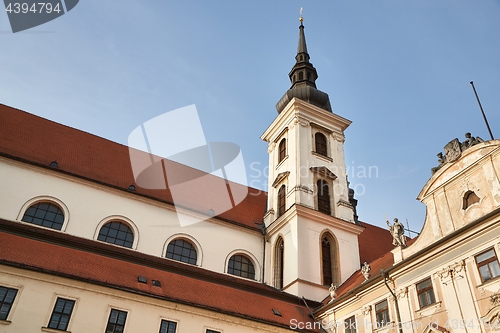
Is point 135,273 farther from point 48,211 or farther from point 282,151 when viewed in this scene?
point 282,151

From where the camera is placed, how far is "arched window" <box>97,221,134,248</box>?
18000mm

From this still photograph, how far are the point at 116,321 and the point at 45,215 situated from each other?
6.29 meters

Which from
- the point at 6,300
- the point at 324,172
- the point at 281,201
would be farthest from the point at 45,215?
the point at 324,172

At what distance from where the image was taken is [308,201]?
2092 cm


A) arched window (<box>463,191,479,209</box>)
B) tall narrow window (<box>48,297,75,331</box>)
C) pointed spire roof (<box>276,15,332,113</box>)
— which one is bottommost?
tall narrow window (<box>48,297,75,331</box>)

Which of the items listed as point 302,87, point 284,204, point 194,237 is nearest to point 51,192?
point 194,237

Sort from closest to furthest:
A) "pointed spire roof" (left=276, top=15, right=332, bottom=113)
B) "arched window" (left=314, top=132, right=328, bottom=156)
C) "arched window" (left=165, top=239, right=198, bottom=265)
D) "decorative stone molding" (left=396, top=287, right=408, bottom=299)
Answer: "decorative stone molding" (left=396, top=287, right=408, bottom=299), "arched window" (left=165, top=239, right=198, bottom=265), "arched window" (left=314, top=132, right=328, bottom=156), "pointed spire roof" (left=276, top=15, right=332, bottom=113)

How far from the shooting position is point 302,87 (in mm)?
25969

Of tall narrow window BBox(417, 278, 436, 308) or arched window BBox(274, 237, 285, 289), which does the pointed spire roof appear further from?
tall narrow window BBox(417, 278, 436, 308)

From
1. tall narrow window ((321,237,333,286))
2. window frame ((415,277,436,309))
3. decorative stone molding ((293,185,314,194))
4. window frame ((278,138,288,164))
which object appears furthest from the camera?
window frame ((278,138,288,164))

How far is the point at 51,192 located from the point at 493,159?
16016 millimetres

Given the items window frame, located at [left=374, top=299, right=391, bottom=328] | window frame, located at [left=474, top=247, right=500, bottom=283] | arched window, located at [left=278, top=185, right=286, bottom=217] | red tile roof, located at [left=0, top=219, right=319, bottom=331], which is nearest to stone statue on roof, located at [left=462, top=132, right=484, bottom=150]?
window frame, located at [left=474, top=247, right=500, bottom=283]

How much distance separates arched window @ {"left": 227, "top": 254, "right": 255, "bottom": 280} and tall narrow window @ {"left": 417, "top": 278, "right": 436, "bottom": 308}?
30.8ft

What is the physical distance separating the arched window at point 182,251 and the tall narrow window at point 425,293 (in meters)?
10.0
